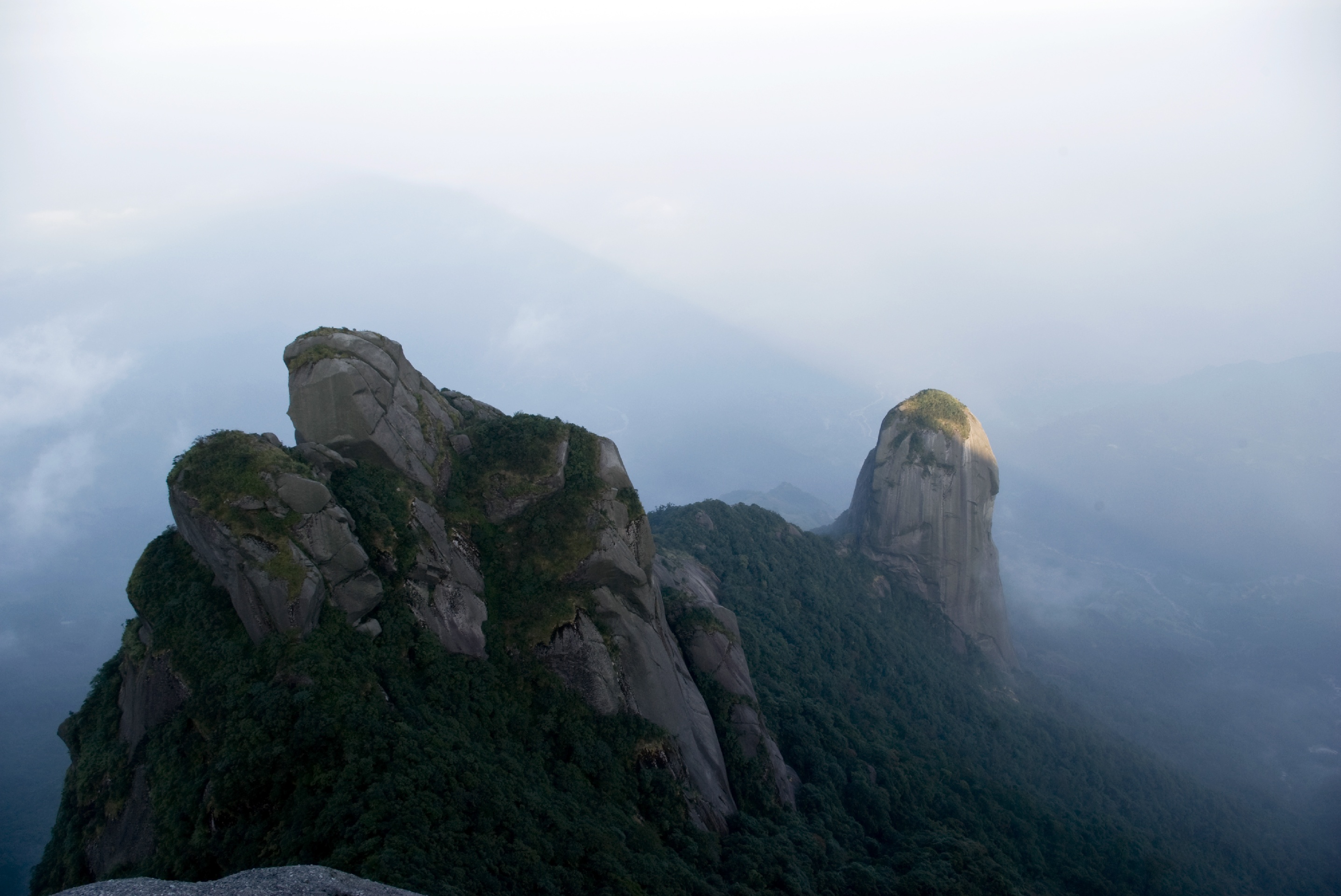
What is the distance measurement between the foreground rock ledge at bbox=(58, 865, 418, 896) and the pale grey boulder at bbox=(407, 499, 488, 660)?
1206 centimetres

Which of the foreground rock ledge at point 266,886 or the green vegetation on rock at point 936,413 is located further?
the green vegetation on rock at point 936,413

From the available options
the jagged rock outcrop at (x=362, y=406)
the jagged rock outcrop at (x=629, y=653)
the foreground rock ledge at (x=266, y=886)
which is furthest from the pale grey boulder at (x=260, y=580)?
the jagged rock outcrop at (x=629, y=653)

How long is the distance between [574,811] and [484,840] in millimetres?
5657

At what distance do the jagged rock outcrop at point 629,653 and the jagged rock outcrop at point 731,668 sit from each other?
7.21ft

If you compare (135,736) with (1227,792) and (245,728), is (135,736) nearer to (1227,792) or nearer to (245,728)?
(245,728)

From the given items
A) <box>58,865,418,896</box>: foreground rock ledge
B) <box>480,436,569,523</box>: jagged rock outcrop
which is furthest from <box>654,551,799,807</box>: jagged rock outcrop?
<box>58,865,418,896</box>: foreground rock ledge

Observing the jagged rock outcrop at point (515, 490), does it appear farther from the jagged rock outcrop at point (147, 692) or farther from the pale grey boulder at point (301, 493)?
the jagged rock outcrop at point (147, 692)

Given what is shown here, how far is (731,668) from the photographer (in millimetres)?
40031

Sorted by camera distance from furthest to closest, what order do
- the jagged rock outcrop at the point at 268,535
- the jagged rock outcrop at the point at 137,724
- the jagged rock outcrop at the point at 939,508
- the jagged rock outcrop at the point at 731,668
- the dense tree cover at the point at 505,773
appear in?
the jagged rock outcrop at the point at 939,508 → the jagged rock outcrop at the point at 731,668 → the jagged rock outcrop at the point at 268,535 → the jagged rock outcrop at the point at 137,724 → the dense tree cover at the point at 505,773

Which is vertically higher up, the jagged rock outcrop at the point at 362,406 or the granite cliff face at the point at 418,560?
the jagged rock outcrop at the point at 362,406

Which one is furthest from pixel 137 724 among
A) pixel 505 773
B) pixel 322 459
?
pixel 505 773

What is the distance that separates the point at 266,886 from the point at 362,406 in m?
19.9

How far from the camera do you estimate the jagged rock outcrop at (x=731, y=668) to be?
122 feet

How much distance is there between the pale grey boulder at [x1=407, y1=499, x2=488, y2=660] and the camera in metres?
29.4
